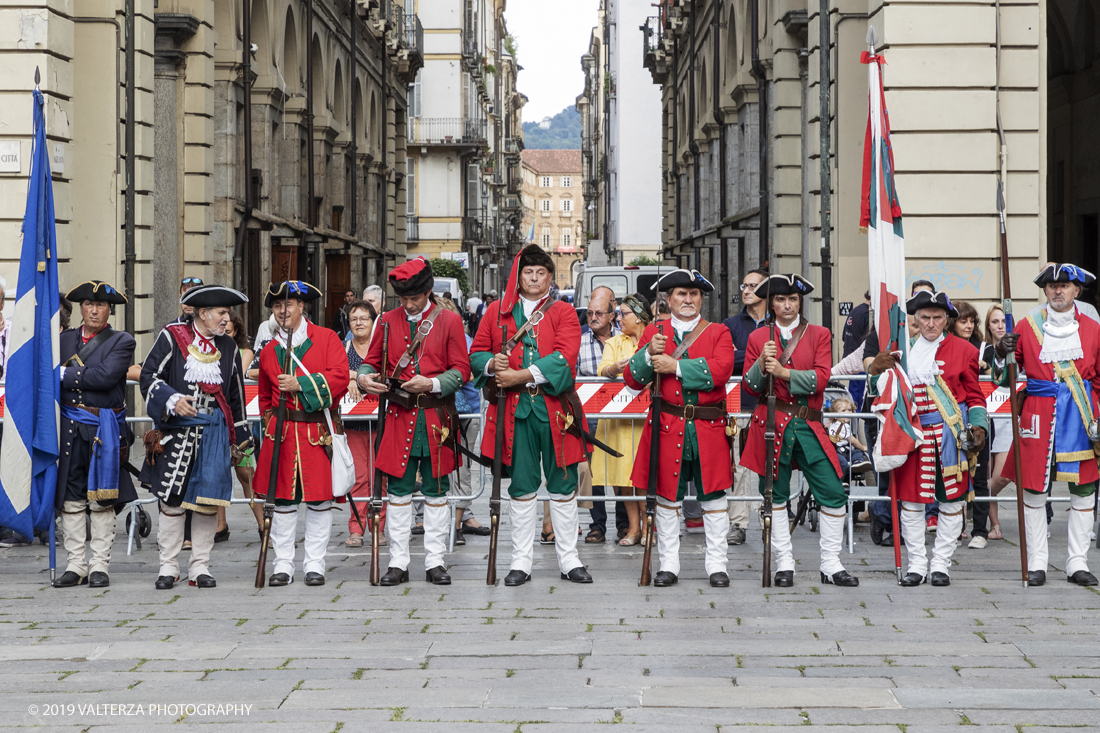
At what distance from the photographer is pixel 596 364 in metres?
10.8

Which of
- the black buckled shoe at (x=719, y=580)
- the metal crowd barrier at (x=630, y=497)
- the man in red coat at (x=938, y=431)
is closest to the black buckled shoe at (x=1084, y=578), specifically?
the man in red coat at (x=938, y=431)

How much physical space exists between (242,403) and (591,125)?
97.0 meters

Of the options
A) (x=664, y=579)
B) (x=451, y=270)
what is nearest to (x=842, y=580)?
(x=664, y=579)

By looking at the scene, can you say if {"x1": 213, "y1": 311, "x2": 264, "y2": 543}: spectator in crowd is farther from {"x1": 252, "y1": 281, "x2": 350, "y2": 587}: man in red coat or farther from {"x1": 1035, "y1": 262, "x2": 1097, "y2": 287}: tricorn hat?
{"x1": 1035, "y1": 262, "x2": 1097, "y2": 287}: tricorn hat

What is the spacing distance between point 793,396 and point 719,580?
125cm

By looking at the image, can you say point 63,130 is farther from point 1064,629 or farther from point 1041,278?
point 1064,629

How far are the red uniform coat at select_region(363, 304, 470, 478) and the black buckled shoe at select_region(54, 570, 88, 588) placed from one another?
2043 mm

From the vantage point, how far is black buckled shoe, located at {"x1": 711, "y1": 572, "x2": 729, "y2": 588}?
27.4 ft

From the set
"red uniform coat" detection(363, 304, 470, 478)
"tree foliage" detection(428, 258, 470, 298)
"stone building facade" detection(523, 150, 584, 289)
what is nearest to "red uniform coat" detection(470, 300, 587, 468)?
"red uniform coat" detection(363, 304, 470, 478)

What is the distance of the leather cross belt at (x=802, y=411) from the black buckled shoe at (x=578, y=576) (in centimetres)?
163

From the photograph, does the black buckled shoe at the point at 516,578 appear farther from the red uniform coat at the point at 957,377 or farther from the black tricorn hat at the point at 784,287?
the red uniform coat at the point at 957,377

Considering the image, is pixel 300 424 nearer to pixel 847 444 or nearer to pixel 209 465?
pixel 209 465

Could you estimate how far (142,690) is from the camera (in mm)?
5945

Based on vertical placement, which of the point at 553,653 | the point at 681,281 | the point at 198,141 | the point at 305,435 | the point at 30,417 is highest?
the point at 198,141
